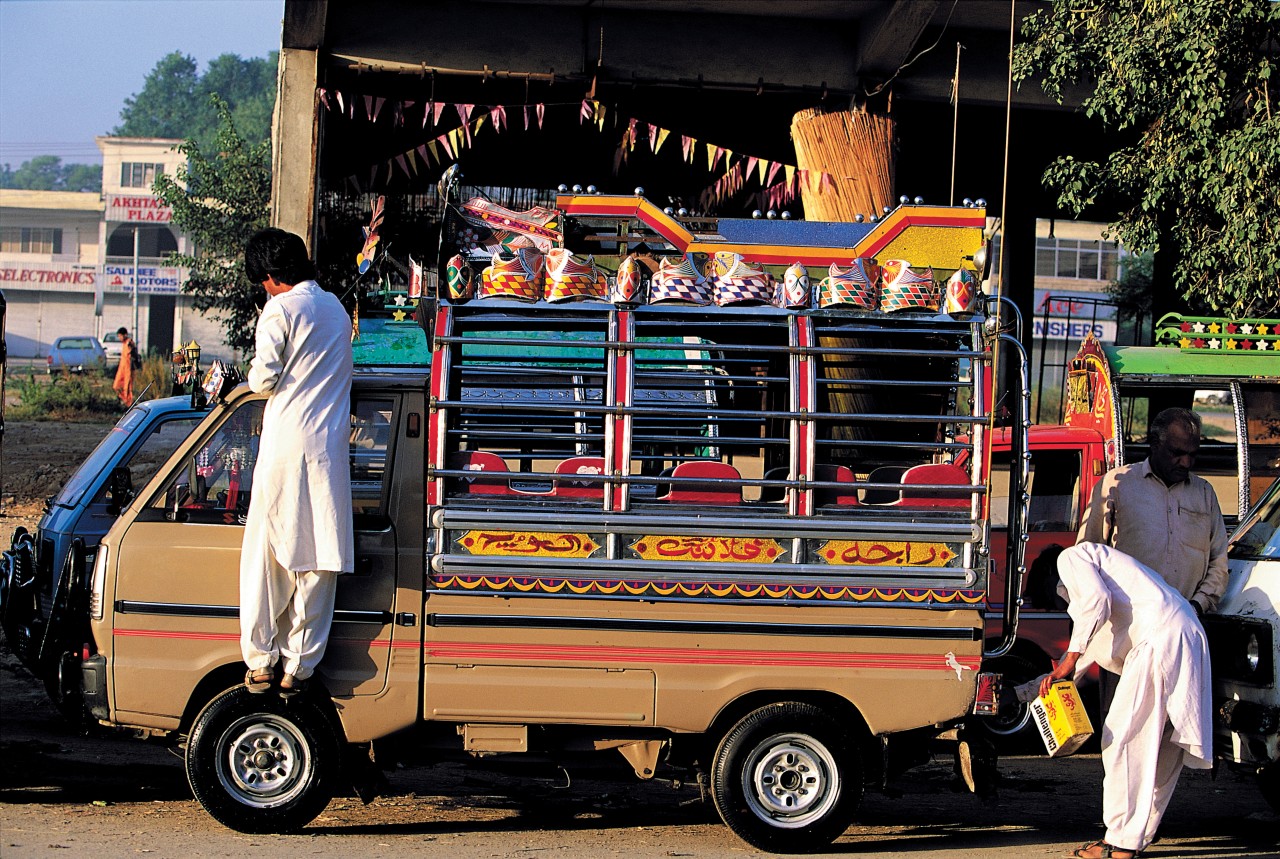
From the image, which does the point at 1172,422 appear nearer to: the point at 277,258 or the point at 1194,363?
the point at 1194,363

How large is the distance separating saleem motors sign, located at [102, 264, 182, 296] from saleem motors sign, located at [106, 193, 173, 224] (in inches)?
83.2

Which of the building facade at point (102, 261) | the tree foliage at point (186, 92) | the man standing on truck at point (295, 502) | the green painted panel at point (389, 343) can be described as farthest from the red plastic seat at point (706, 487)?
the tree foliage at point (186, 92)

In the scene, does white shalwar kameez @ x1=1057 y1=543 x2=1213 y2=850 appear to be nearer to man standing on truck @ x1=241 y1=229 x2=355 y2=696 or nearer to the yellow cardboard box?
the yellow cardboard box

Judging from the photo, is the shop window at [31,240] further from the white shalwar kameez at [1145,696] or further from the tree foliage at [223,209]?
the white shalwar kameez at [1145,696]

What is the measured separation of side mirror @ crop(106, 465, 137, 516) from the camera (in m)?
6.80

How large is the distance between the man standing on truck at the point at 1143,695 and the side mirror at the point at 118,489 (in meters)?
4.64

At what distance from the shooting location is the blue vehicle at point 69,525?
275 inches

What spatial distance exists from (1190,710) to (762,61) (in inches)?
359

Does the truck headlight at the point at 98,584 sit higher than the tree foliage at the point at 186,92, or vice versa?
the tree foliage at the point at 186,92

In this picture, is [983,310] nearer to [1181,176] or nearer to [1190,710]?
[1190,710]

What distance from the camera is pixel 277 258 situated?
5836 millimetres

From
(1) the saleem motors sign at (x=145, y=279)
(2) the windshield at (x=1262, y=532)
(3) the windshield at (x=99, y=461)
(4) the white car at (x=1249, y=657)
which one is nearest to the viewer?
(4) the white car at (x=1249, y=657)

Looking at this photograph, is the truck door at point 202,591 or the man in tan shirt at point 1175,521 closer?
the truck door at point 202,591

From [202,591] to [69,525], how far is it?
84.7 inches
